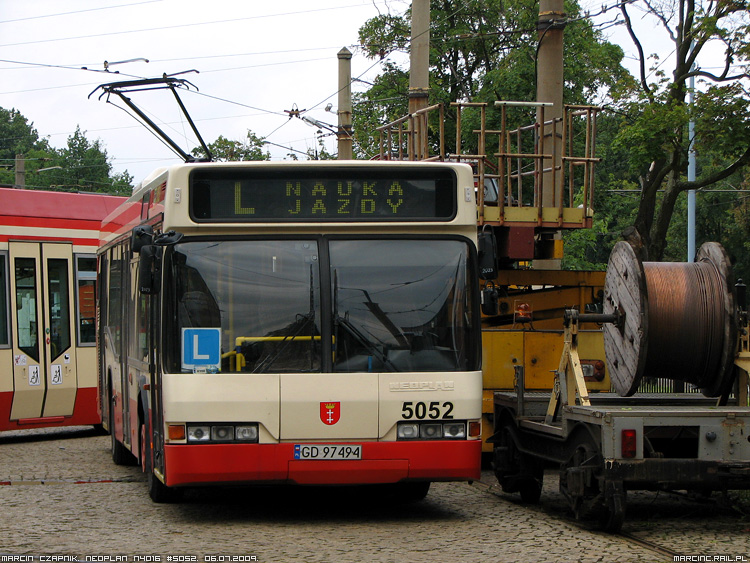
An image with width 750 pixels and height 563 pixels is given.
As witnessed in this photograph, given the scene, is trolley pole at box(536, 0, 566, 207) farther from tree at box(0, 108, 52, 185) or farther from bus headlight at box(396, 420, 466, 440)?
tree at box(0, 108, 52, 185)

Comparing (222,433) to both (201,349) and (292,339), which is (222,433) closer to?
(201,349)

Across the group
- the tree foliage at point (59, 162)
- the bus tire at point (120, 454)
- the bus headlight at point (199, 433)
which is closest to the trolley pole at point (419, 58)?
the bus tire at point (120, 454)

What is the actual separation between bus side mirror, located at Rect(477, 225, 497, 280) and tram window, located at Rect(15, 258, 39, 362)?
31.4ft

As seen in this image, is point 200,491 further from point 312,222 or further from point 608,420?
point 608,420

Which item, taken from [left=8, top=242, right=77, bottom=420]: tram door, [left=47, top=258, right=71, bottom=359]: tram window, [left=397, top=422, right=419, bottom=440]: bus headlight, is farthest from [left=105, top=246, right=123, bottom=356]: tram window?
[left=397, top=422, right=419, bottom=440]: bus headlight

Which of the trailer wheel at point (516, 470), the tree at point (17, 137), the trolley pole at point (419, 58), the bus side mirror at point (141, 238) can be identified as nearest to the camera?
the bus side mirror at point (141, 238)

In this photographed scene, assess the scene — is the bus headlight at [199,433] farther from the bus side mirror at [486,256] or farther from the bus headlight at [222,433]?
the bus side mirror at [486,256]

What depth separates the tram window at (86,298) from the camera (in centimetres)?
1805

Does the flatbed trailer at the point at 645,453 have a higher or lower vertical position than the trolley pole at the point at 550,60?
lower

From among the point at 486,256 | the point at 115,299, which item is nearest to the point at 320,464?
the point at 486,256

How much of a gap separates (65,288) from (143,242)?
904 centimetres

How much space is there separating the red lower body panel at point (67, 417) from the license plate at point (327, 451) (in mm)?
9096

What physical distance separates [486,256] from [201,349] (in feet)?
8.01

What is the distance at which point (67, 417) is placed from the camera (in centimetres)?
1777
